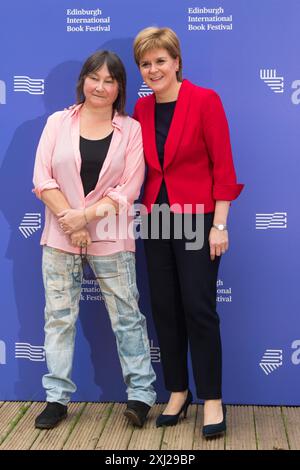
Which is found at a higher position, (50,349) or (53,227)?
(53,227)

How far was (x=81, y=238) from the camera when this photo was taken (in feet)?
10.3

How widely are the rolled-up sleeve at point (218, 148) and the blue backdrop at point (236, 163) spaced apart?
405mm

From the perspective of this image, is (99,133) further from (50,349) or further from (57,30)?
(50,349)

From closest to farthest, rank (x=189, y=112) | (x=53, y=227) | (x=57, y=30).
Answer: (x=189, y=112)
(x=53, y=227)
(x=57, y=30)

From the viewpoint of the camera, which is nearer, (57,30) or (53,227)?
(53,227)

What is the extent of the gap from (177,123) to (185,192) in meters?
0.29

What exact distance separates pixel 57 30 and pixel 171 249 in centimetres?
120

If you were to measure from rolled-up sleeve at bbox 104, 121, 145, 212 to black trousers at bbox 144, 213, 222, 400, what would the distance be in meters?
0.14

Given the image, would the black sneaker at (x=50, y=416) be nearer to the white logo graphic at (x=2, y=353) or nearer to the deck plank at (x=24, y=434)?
the deck plank at (x=24, y=434)

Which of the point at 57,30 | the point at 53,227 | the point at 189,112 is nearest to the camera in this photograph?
the point at 189,112

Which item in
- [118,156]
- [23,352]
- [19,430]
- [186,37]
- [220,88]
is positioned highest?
[186,37]

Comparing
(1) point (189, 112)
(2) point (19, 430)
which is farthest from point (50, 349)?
(1) point (189, 112)

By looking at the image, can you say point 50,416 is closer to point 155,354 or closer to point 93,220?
point 155,354

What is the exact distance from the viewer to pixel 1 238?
141 inches
